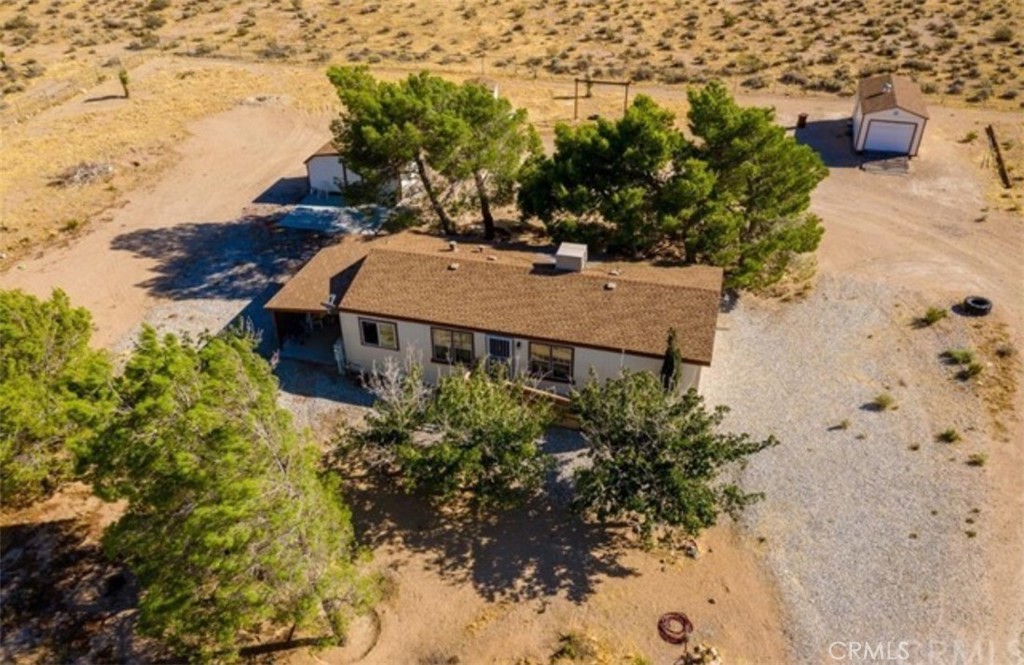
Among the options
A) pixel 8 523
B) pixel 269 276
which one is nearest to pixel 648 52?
pixel 269 276

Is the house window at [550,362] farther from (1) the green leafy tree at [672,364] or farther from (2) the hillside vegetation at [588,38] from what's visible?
(2) the hillside vegetation at [588,38]

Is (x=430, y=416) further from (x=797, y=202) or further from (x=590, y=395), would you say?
(x=797, y=202)

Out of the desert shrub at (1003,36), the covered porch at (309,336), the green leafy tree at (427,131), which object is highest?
the green leafy tree at (427,131)

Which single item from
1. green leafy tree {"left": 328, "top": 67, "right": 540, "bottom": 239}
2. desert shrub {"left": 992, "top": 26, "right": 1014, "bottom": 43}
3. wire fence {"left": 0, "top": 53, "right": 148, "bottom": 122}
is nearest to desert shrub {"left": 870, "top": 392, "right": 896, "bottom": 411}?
green leafy tree {"left": 328, "top": 67, "right": 540, "bottom": 239}

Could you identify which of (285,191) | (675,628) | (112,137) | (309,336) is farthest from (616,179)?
(112,137)

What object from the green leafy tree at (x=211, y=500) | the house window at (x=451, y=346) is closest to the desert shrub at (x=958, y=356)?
the house window at (x=451, y=346)

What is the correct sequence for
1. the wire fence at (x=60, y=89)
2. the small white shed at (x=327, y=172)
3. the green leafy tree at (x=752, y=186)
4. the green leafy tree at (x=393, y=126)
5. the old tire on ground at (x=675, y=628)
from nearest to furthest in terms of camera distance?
1. the old tire on ground at (x=675, y=628)
2. the green leafy tree at (x=752, y=186)
3. the green leafy tree at (x=393, y=126)
4. the small white shed at (x=327, y=172)
5. the wire fence at (x=60, y=89)
